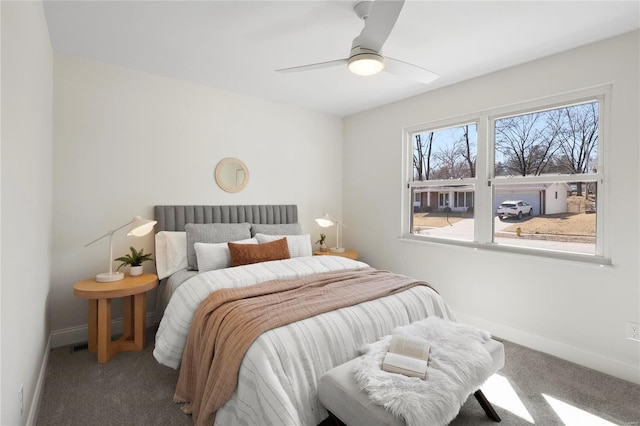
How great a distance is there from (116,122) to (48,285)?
5.00ft

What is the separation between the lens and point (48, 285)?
103 inches

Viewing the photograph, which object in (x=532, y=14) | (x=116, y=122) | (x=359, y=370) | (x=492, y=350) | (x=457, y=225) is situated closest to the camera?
(x=359, y=370)

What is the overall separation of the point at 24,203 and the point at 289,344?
5.07ft

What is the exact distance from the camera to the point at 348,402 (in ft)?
4.80

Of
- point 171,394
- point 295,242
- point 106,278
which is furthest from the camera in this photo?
point 295,242

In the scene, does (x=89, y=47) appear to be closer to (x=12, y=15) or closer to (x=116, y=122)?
(x=116, y=122)

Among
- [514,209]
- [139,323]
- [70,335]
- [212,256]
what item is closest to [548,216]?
[514,209]

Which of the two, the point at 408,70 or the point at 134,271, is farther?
the point at 134,271

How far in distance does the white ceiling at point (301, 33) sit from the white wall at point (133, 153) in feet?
0.74

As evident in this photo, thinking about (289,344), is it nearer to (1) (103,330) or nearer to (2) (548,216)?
(1) (103,330)

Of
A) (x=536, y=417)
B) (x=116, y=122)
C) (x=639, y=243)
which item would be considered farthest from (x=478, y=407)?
(x=116, y=122)

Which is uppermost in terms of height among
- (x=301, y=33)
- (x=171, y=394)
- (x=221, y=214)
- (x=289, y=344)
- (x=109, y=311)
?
(x=301, y=33)

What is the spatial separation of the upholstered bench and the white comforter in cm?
12

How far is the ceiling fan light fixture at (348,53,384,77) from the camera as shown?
6.41 ft
